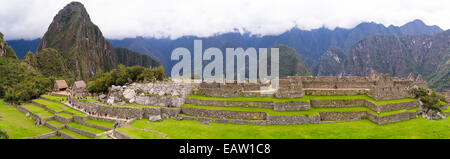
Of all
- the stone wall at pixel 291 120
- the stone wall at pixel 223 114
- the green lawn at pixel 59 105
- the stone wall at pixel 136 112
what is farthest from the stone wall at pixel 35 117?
the stone wall at pixel 291 120

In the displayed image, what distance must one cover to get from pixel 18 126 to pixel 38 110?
616cm

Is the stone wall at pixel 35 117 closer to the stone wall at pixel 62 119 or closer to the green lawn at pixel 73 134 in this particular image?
the stone wall at pixel 62 119

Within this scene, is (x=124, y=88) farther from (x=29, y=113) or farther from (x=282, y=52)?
(x=282, y=52)

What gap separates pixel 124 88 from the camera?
109 feet

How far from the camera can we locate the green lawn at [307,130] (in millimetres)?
19609

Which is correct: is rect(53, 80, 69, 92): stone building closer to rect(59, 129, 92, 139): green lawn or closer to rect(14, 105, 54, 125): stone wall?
rect(14, 105, 54, 125): stone wall

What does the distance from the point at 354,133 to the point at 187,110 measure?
15.7m

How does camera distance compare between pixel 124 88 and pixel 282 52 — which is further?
pixel 282 52

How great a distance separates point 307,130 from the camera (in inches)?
829

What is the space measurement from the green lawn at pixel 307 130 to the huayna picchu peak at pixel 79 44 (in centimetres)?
12085

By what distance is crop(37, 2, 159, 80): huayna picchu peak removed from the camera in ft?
441

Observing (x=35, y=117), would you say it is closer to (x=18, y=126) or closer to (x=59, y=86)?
(x=18, y=126)

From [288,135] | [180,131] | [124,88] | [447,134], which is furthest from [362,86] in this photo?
[124,88]

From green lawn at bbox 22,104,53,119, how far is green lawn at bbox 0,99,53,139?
1.07 m
